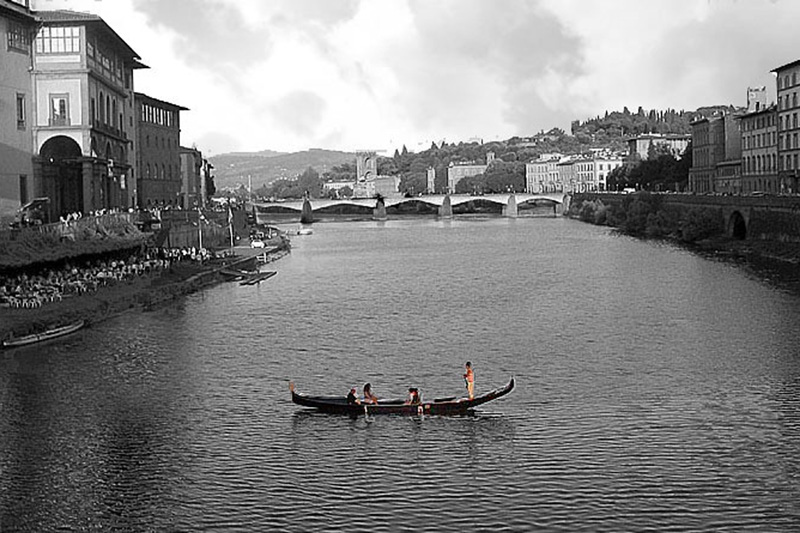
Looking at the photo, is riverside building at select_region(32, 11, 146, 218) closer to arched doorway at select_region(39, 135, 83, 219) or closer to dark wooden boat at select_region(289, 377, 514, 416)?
arched doorway at select_region(39, 135, 83, 219)

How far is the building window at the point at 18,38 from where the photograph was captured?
5978 cm

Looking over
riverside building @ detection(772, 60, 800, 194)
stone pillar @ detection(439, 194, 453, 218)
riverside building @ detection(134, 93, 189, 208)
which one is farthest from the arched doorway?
stone pillar @ detection(439, 194, 453, 218)

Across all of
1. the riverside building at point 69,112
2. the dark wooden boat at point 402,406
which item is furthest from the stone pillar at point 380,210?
the dark wooden boat at point 402,406

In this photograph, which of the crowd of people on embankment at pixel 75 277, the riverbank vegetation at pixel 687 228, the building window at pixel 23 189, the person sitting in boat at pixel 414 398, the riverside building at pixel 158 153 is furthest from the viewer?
the riverside building at pixel 158 153

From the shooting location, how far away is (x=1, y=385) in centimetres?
3478

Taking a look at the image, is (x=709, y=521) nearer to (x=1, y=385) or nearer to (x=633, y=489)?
(x=633, y=489)

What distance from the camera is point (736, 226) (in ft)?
289

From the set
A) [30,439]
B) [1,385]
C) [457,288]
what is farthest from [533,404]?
[457,288]

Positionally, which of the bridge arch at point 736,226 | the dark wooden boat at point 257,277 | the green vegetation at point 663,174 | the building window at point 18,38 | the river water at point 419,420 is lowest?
the river water at point 419,420

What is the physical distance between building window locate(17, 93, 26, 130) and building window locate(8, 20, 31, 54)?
2.36 metres

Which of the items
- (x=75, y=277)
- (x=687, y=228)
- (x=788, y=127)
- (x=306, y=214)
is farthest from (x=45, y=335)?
(x=306, y=214)

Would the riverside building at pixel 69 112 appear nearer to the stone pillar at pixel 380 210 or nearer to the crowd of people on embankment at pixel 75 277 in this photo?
the crowd of people on embankment at pixel 75 277

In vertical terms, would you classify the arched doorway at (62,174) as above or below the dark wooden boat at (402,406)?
above

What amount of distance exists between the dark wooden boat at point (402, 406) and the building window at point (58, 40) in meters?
38.6
